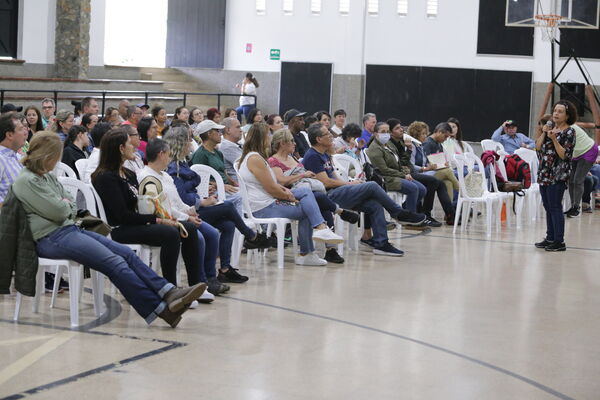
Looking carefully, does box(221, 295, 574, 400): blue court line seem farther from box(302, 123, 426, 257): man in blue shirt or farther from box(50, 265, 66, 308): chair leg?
box(302, 123, 426, 257): man in blue shirt

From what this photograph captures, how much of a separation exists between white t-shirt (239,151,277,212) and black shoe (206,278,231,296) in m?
1.22

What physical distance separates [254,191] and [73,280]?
2.36m

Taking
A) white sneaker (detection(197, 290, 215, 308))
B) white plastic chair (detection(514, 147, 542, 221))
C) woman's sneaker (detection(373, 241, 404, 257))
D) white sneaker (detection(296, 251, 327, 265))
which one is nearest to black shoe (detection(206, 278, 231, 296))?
white sneaker (detection(197, 290, 215, 308))

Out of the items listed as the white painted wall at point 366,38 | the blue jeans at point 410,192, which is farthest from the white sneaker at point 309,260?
the white painted wall at point 366,38

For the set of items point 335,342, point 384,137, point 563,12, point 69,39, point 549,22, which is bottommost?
point 335,342

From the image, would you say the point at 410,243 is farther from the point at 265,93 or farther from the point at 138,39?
the point at 138,39

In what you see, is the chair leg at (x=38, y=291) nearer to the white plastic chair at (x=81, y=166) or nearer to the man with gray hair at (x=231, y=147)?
the white plastic chair at (x=81, y=166)

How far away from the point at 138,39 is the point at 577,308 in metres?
17.2

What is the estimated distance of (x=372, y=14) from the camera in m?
20.6

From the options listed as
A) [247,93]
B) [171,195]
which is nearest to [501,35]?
[247,93]

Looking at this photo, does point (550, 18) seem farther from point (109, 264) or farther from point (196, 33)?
point (109, 264)

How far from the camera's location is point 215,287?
6027 mm

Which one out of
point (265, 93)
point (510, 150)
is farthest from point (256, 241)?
point (265, 93)

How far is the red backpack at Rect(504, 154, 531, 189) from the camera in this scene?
430 inches
